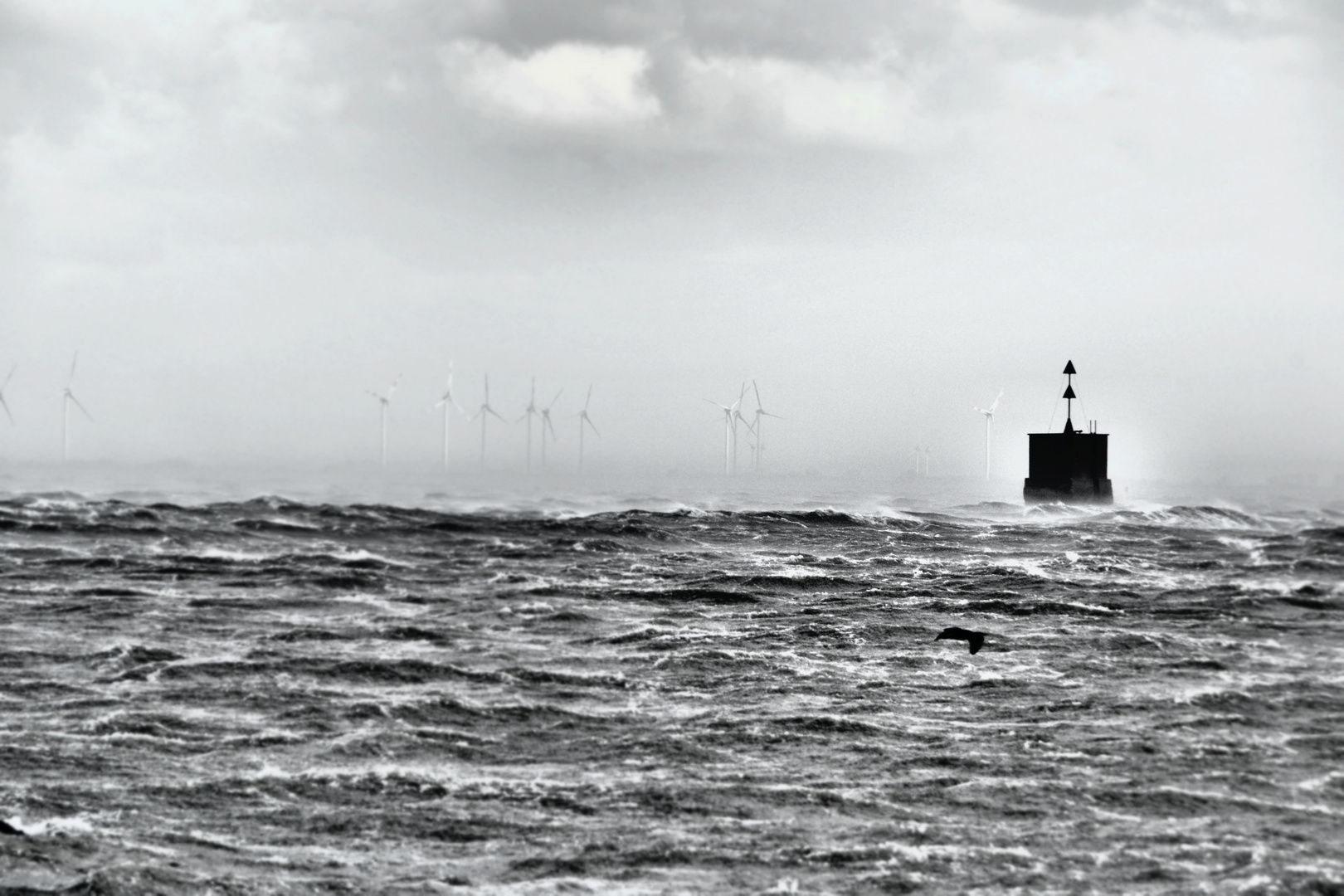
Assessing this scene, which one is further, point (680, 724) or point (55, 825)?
point (680, 724)

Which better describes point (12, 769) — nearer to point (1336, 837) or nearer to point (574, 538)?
point (1336, 837)

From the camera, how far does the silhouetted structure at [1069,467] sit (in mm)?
129500

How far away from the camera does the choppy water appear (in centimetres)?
4416

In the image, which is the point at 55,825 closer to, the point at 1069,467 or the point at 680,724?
the point at 680,724

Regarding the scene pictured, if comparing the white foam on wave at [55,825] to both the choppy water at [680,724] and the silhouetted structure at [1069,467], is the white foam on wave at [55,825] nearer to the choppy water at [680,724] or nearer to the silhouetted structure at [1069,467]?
the choppy water at [680,724]

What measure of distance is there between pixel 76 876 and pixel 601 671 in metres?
38.2

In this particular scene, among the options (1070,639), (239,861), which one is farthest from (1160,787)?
(239,861)

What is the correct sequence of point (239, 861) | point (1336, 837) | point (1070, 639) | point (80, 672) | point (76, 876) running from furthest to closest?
point (1070, 639), point (80, 672), point (1336, 837), point (239, 861), point (76, 876)

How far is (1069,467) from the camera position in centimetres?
12988

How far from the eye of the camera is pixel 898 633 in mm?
85188

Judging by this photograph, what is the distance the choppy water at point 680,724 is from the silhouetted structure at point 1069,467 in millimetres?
10039

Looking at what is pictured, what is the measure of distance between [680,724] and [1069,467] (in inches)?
3185

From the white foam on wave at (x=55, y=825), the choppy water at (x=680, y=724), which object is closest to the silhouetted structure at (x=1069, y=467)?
the choppy water at (x=680, y=724)

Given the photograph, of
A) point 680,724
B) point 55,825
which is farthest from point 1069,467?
point 55,825
